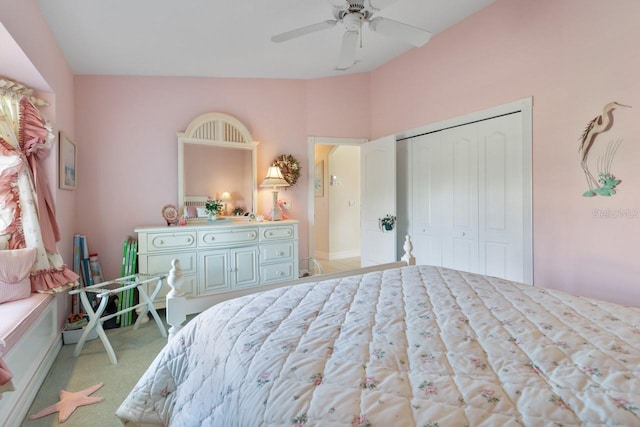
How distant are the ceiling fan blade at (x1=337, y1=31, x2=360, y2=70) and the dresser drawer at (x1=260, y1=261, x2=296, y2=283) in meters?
2.04

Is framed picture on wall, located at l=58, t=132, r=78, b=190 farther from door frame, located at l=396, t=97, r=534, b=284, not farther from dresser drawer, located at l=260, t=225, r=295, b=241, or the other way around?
door frame, located at l=396, t=97, r=534, b=284

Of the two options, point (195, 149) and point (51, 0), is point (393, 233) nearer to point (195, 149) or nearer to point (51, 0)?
point (195, 149)

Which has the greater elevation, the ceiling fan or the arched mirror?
the ceiling fan

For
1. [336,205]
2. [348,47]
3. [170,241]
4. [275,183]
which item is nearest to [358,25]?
[348,47]

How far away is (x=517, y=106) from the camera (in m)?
2.58

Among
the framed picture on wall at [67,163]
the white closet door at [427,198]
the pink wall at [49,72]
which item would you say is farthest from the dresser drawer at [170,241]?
the white closet door at [427,198]

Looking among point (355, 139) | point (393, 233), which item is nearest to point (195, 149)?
point (355, 139)

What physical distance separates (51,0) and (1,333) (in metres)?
1.93

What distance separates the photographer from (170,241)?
287 centimetres

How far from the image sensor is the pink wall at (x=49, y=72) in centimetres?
170

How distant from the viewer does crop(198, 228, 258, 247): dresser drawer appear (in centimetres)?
300

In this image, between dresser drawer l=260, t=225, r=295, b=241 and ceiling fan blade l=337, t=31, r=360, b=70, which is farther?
dresser drawer l=260, t=225, r=295, b=241

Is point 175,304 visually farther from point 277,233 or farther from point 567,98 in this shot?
point 567,98

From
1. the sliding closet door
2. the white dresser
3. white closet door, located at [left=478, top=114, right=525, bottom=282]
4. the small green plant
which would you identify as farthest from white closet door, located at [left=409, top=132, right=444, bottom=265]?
the small green plant
